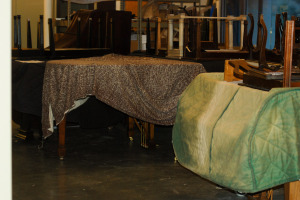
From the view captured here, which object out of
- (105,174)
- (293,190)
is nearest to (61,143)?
(105,174)

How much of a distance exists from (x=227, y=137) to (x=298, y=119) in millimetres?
256

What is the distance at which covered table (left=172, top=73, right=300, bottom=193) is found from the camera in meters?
1.63

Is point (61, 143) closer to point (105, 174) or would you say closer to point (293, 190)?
point (105, 174)

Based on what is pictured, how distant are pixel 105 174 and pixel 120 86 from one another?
2.20 ft

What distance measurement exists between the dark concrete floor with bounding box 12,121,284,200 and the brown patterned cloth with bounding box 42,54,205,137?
32 cm

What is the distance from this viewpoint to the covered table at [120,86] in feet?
11.6

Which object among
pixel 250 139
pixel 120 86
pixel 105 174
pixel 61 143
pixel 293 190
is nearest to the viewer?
pixel 250 139

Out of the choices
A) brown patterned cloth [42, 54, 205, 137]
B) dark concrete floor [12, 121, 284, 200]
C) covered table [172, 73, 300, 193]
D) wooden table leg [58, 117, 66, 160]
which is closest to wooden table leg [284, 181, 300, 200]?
covered table [172, 73, 300, 193]

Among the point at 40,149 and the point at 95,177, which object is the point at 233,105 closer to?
the point at 95,177

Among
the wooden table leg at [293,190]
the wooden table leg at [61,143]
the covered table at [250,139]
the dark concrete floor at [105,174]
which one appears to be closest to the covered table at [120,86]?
the wooden table leg at [61,143]

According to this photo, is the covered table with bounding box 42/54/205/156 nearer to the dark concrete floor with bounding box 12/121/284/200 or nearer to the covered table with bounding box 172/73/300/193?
the dark concrete floor with bounding box 12/121/284/200

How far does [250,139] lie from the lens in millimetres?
1630

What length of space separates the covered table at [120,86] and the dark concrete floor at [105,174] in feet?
1.05
